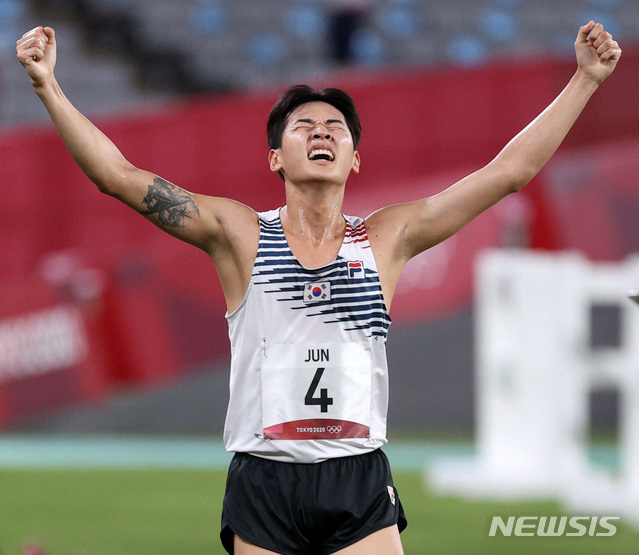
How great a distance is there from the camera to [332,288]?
3.37 m

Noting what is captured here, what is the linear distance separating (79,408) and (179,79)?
5180mm

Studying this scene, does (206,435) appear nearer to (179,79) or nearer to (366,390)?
(179,79)

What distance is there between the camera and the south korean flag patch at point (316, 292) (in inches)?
132

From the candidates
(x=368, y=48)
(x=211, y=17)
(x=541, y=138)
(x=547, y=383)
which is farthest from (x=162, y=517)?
(x=211, y=17)

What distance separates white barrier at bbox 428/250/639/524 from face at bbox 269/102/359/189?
380 centimetres

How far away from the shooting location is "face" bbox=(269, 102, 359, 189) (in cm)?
342

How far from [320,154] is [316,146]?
3cm

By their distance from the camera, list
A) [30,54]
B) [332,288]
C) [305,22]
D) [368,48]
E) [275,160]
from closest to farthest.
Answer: [30,54] < [332,288] < [275,160] < [368,48] < [305,22]

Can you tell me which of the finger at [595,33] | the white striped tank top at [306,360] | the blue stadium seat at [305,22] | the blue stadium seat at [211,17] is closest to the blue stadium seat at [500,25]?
the blue stadium seat at [305,22]

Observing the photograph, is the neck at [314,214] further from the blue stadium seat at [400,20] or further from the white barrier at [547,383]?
the blue stadium seat at [400,20]

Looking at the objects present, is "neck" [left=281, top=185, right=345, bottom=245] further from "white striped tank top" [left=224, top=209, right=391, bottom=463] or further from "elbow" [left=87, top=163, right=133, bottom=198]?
"elbow" [left=87, top=163, right=133, bottom=198]

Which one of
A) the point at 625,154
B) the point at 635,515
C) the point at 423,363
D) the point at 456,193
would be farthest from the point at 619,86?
the point at 456,193

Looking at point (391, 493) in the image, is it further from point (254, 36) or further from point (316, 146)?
point (254, 36)

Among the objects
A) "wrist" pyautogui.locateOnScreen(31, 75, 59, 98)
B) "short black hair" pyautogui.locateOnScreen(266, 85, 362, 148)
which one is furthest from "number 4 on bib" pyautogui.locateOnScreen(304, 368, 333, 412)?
"wrist" pyautogui.locateOnScreen(31, 75, 59, 98)
